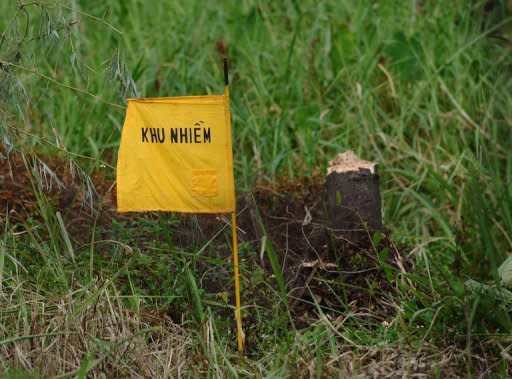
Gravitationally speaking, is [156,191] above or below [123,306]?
above

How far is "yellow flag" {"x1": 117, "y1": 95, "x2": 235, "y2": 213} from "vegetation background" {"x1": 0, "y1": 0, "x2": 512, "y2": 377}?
22cm

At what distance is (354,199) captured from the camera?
482 cm

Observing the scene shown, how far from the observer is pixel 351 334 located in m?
4.27

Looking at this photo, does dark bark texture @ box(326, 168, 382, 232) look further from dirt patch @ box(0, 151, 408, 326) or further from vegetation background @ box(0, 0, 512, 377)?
vegetation background @ box(0, 0, 512, 377)

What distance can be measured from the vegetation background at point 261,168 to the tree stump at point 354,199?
1.09 feet

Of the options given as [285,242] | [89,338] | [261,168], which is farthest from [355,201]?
[89,338]

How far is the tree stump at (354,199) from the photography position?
15.7 feet

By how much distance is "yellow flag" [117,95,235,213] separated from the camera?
161 inches

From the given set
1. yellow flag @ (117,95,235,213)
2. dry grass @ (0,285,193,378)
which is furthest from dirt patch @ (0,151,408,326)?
dry grass @ (0,285,193,378)

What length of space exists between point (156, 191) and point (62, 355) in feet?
2.49

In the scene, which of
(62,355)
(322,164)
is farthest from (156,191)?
(322,164)

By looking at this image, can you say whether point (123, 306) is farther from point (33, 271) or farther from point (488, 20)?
point (488, 20)

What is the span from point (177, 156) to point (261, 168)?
184cm

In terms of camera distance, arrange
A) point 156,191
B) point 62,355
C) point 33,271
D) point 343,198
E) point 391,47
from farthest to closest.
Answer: point 391,47, point 343,198, point 33,271, point 156,191, point 62,355
